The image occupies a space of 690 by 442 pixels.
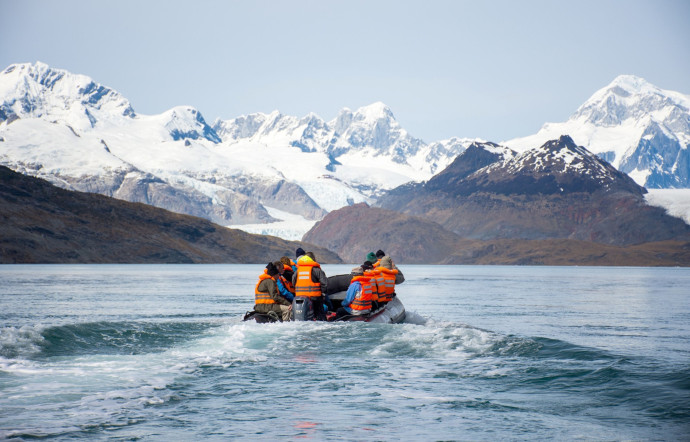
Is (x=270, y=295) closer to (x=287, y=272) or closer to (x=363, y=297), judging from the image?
A: (x=287, y=272)

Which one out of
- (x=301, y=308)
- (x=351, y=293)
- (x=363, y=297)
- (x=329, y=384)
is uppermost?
(x=351, y=293)

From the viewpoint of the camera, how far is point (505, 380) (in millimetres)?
19984

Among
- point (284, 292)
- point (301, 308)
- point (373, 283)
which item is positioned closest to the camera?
point (301, 308)

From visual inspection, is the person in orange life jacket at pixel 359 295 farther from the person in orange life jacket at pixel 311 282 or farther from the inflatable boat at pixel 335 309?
the person in orange life jacket at pixel 311 282

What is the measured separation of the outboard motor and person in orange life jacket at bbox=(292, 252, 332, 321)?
0.74ft

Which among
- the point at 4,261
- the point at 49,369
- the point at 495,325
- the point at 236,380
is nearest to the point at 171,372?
the point at 236,380

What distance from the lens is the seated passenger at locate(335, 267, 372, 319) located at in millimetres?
30484

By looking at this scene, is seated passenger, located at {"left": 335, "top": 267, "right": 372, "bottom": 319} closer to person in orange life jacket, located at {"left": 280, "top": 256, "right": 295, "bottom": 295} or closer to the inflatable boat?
the inflatable boat

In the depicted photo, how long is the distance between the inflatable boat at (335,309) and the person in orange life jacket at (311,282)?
29cm

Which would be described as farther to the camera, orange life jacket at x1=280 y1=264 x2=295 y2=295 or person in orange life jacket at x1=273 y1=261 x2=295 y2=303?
orange life jacket at x1=280 y1=264 x2=295 y2=295

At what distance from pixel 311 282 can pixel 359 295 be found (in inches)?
86.2

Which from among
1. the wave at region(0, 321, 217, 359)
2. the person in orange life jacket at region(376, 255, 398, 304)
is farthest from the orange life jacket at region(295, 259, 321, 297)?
the wave at region(0, 321, 217, 359)

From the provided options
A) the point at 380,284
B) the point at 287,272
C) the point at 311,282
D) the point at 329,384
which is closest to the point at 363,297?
the point at 380,284

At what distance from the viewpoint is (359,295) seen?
30.6 metres
